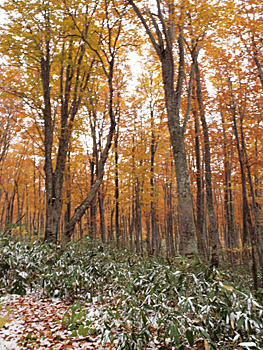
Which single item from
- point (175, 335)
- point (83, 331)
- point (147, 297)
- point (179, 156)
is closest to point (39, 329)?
point (83, 331)

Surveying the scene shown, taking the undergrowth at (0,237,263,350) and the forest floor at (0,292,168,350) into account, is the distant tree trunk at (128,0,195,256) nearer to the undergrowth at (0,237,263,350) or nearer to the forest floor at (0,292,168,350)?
the undergrowth at (0,237,263,350)

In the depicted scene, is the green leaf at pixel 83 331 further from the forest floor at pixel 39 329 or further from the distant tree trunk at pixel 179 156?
the distant tree trunk at pixel 179 156

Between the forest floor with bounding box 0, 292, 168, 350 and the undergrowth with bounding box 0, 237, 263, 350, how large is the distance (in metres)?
0.13

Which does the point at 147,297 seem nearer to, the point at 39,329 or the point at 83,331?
the point at 83,331

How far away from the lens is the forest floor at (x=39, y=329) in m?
2.85

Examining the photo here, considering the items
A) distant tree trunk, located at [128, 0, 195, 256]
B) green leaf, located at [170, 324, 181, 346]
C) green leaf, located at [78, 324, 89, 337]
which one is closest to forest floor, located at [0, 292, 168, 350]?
green leaf, located at [78, 324, 89, 337]

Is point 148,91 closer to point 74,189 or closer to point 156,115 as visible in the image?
point 156,115

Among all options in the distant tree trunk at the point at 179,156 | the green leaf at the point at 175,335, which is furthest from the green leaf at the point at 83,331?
the distant tree trunk at the point at 179,156

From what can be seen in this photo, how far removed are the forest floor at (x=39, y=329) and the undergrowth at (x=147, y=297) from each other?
0.42 feet

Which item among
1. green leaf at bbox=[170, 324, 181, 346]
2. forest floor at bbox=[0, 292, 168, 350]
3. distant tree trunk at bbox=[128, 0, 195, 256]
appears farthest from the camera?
distant tree trunk at bbox=[128, 0, 195, 256]

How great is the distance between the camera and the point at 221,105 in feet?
22.8

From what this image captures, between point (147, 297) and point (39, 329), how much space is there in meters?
1.88

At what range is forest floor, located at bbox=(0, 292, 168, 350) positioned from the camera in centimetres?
285

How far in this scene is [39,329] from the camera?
128 inches
